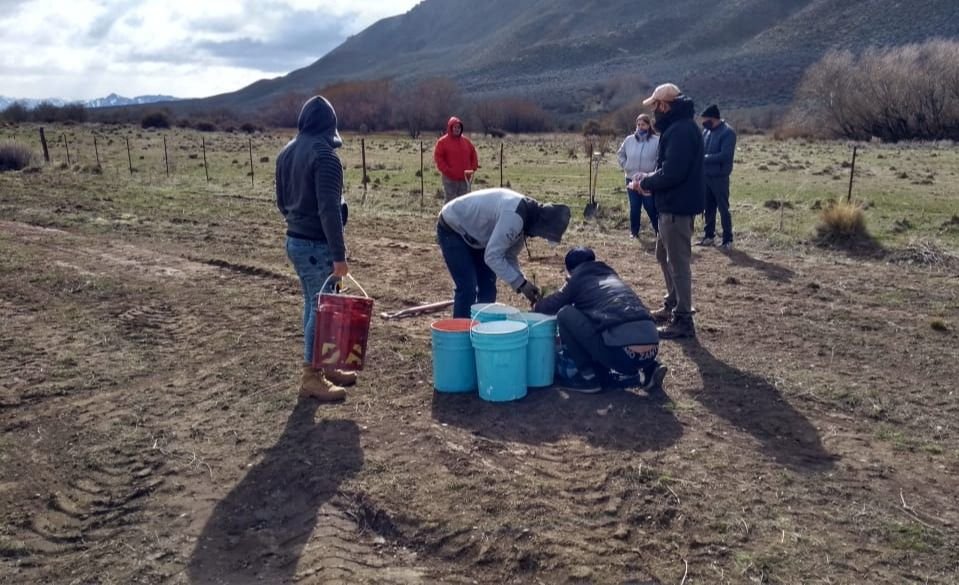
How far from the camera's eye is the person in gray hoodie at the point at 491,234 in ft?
18.0

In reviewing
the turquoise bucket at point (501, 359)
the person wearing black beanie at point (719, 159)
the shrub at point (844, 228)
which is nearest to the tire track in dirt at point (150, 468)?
the turquoise bucket at point (501, 359)

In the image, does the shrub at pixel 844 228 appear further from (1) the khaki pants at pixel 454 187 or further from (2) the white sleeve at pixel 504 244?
(2) the white sleeve at pixel 504 244

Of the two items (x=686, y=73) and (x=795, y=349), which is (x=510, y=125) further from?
(x=795, y=349)

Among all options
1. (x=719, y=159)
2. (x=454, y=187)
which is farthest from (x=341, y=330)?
(x=454, y=187)

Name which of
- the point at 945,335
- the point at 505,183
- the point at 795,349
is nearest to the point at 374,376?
the point at 795,349

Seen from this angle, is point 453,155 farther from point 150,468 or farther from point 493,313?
point 150,468

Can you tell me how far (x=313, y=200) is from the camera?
5238 mm

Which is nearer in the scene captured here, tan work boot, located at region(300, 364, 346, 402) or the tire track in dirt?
the tire track in dirt

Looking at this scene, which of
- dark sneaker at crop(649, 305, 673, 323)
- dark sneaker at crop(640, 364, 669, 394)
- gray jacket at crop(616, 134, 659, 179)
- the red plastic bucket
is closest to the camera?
the red plastic bucket

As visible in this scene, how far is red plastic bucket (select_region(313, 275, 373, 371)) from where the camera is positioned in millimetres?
5230

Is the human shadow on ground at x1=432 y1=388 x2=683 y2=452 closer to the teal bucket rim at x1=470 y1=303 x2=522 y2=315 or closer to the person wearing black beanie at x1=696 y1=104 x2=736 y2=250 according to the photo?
the teal bucket rim at x1=470 y1=303 x2=522 y2=315

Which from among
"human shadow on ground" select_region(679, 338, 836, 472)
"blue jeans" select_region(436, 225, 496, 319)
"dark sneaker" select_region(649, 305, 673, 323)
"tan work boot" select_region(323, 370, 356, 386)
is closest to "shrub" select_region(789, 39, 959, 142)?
"dark sneaker" select_region(649, 305, 673, 323)

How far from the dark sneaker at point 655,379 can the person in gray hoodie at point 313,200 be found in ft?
6.85

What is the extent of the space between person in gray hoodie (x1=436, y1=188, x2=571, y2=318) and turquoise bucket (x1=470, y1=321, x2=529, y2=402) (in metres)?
0.34
